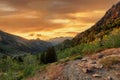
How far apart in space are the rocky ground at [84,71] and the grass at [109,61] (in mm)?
1205

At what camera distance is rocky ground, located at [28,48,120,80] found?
319 feet

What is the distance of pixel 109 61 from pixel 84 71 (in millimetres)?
10748

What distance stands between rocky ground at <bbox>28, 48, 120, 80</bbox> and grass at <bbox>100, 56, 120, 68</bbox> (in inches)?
47.4

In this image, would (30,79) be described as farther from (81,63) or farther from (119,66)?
(119,66)

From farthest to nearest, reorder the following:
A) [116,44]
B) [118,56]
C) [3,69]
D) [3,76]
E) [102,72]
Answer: [3,69], [116,44], [3,76], [118,56], [102,72]

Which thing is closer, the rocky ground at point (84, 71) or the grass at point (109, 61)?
the rocky ground at point (84, 71)

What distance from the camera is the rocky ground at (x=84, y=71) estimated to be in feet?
319

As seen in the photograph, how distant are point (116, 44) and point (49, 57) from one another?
38234mm

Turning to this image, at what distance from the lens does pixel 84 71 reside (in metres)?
102

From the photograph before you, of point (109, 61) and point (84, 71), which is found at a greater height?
point (109, 61)

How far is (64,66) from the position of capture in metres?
116

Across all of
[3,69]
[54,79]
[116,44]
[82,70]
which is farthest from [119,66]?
[3,69]

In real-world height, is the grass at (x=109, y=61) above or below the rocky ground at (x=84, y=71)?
above

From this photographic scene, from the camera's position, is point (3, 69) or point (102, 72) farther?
point (3, 69)
